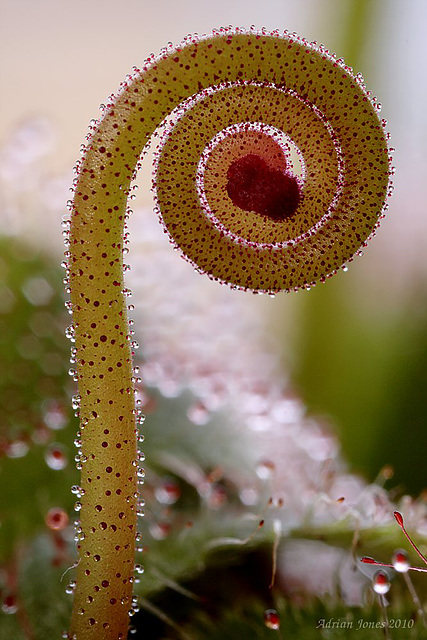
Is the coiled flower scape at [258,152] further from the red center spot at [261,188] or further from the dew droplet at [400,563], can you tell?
the dew droplet at [400,563]

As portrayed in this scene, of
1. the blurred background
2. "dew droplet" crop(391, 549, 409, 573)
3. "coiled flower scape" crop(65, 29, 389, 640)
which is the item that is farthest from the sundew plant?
the blurred background

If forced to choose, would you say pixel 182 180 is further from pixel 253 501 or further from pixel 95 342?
pixel 253 501

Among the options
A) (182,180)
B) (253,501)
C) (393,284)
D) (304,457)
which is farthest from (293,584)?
(393,284)

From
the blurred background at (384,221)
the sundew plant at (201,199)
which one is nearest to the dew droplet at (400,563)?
the sundew plant at (201,199)

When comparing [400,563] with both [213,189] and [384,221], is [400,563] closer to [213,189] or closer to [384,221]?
[213,189]

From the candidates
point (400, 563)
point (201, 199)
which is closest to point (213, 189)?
point (201, 199)
